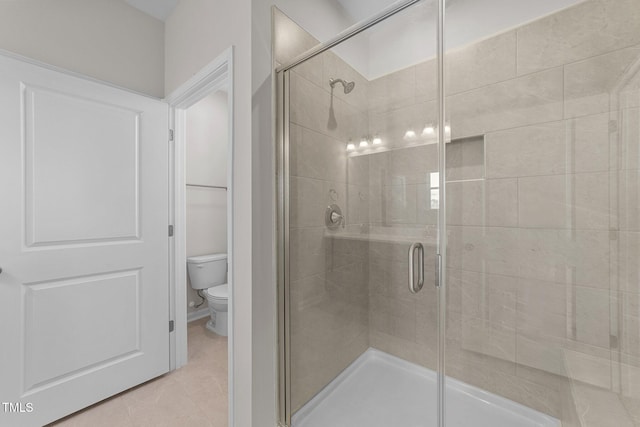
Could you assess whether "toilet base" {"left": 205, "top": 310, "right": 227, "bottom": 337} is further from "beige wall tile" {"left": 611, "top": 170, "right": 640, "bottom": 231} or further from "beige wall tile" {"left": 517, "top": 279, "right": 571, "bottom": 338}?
"beige wall tile" {"left": 611, "top": 170, "right": 640, "bottom": 231}

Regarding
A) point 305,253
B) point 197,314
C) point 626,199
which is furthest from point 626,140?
point 197,314

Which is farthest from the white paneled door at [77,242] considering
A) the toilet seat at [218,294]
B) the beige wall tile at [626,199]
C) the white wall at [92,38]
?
the beige wall tile at [626,199]

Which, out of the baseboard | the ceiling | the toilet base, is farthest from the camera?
the baseboard

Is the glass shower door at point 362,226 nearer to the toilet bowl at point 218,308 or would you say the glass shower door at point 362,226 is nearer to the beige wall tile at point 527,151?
the beige wall tile at point 527,151

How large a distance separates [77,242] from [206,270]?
128cm

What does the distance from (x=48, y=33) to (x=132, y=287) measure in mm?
1623

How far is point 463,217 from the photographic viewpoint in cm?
123

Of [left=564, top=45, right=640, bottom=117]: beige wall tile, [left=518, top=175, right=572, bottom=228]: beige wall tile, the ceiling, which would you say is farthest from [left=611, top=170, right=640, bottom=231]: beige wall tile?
the ceiling

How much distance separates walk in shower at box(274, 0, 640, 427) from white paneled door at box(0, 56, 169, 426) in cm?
109

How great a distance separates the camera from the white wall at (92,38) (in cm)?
152

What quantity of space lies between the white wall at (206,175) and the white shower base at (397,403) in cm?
209

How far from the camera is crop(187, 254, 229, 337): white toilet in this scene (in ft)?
8.02

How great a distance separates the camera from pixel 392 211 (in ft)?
4.12

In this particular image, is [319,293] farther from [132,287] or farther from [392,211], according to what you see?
[132,287]
